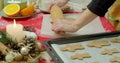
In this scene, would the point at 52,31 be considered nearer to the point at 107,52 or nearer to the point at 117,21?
the point at 107,52

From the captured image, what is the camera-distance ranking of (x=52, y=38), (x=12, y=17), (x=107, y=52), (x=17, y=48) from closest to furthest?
(x=17, y=48) → (x=107, y=52) → (x=52, y=38) → (x=12, y=17)

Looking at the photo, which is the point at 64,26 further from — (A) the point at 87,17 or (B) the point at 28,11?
(B) the point at 28,11

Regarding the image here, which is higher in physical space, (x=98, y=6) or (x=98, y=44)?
(x=98, y=6)

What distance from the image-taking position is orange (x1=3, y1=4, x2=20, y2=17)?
1.30m

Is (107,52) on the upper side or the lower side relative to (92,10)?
lower

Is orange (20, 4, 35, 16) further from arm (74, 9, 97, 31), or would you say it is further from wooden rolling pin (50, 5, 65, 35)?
arm (74, 9, 97, 31)

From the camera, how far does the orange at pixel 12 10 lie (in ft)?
4.25

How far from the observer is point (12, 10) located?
4.33ft

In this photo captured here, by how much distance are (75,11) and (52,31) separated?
329 mm

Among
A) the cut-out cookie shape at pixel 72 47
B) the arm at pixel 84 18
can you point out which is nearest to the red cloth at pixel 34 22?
the arm at pixel 84 18

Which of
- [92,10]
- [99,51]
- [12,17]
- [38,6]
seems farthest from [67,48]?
[38,6]

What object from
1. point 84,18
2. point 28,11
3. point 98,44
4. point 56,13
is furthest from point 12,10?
point 98,44

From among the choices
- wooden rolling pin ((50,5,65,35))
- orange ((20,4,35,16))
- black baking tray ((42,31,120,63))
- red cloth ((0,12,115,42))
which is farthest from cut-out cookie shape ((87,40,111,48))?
orange ((20,4,35,16))

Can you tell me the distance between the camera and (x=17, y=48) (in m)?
0.89
